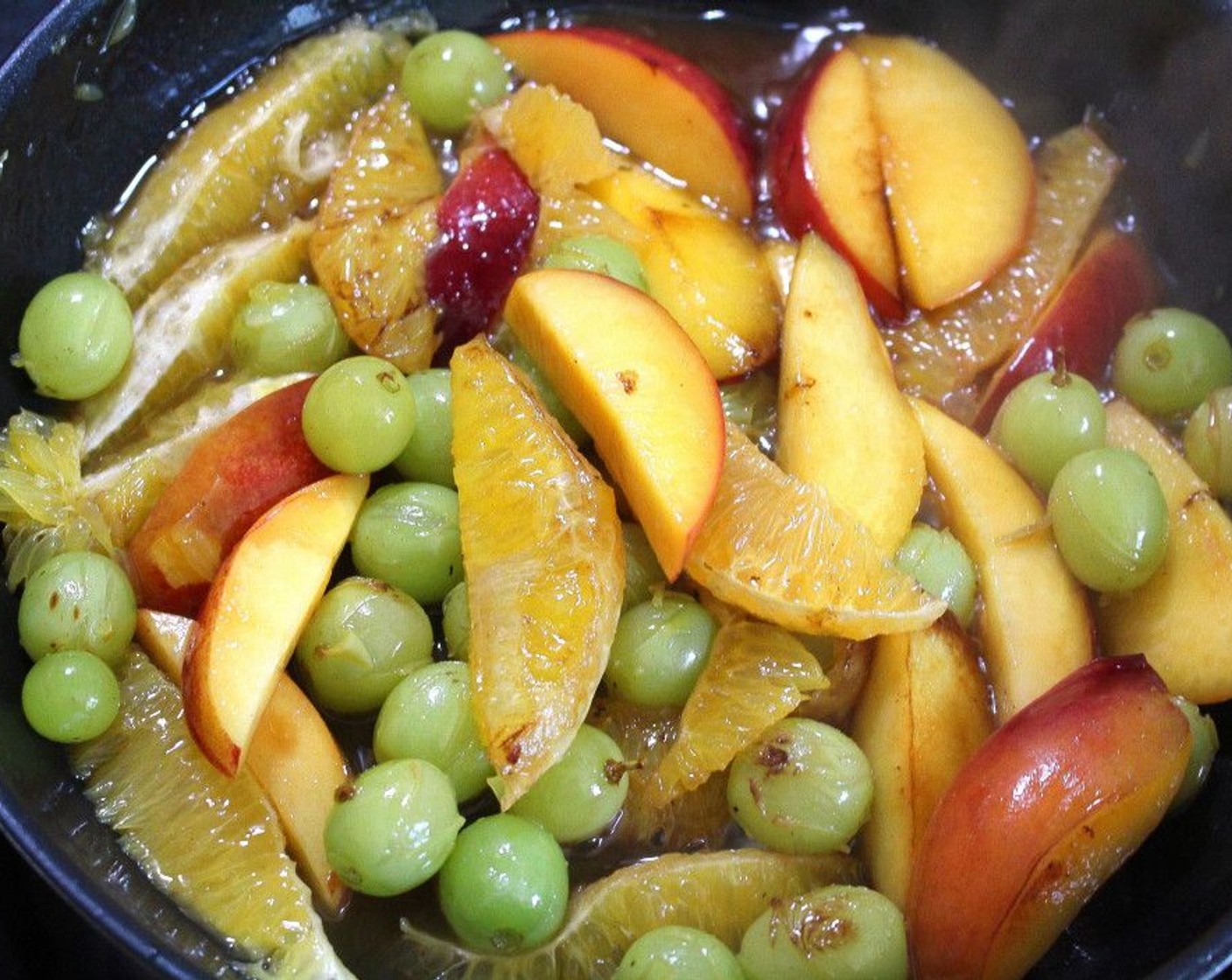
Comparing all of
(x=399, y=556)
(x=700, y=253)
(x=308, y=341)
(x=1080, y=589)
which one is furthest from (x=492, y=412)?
(x=1080, y=589)

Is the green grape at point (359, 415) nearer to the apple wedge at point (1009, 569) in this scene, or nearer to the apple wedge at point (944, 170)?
the apple wedge at point (1009, 569)

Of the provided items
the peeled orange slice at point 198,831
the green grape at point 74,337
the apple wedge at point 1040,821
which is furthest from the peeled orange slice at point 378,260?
the apple wedge at point 1040,821

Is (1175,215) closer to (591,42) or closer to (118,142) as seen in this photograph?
(591,42)

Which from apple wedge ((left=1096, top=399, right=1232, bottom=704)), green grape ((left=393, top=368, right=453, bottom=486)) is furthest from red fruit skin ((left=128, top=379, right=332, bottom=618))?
apple wedge ((left=1096, top=399, right=1232, bottom=704))

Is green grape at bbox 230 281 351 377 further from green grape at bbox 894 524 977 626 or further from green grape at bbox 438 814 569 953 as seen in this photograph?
green grape at bbox 894 524 977 626

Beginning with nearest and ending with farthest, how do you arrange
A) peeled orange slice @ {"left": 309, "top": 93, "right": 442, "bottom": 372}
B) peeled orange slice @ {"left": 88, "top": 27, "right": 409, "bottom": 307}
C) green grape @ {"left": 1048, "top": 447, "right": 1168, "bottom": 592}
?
green grape @ {"left": 1048, "top": 447, "right": 1168, "bottom": 592}
peeled orange slice @ {"left": 309, "top": 93, "right": 442, "bottom": 372}
peeled orange slice @ {"left": 88, "top": 27, "right": 409, "bottom": 307}

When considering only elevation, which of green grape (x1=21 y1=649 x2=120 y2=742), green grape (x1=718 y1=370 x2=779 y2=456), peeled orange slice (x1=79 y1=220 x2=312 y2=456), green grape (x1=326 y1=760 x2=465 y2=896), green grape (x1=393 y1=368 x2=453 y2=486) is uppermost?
peeled orange slice (x1=79 y1=220 x2=312 y2=456)

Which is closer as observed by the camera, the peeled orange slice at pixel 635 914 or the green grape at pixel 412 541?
the peeled orange slice at pixel 635 914
